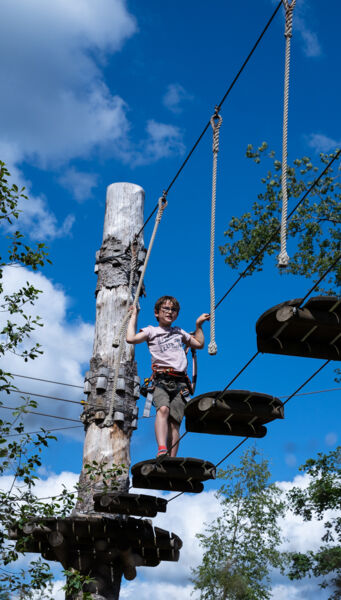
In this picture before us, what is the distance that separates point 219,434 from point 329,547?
1571 centimetres

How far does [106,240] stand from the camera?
27.0 feet

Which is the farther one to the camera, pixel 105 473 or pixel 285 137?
pixel 105 473

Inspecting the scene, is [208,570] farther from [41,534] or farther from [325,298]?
[325,298]

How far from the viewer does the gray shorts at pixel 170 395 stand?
6.51m

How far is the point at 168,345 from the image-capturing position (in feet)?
22.0

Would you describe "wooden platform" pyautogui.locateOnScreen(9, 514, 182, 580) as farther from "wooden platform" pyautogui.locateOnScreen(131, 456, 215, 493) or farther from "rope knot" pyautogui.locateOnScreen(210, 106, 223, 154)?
"rope knot" pyautogui.locateOnScreen(210, 106, 223, 154)

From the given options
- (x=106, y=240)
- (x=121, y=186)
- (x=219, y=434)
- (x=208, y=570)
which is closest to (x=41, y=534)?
(x=219, y=434)

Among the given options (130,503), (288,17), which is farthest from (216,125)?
(130,503)

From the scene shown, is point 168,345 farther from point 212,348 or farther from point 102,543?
point 102,543

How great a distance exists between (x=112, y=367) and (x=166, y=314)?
1.03 metres

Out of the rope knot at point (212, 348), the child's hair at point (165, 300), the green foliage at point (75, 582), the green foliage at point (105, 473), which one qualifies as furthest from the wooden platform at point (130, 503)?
the child's hair at point (165, 300)

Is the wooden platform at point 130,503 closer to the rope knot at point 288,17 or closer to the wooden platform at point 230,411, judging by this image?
the wooden platform at point 230,411

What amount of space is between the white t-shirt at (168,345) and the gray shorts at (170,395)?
0.12 metres

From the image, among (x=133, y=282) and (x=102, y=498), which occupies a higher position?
(x=133, y=282)
